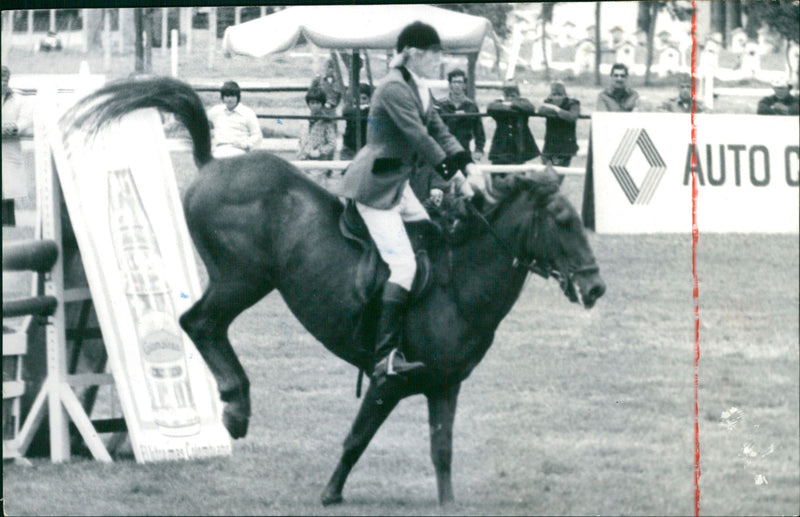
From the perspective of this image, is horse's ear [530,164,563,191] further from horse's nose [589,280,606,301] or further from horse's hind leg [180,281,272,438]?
horse's hind leg [180,281,272,438]

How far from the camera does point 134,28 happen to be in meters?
5.05

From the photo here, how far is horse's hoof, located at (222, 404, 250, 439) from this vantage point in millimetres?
4996

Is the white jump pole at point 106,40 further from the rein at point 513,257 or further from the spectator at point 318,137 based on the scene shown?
the rein at point 513,257

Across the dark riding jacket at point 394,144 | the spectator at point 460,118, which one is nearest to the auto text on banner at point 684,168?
the spectator at point 460,118

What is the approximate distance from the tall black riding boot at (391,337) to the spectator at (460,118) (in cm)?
77

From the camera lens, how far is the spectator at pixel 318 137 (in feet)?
16.8

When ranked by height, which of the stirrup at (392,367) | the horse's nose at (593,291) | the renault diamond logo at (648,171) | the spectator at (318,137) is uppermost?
the spectator at (318,137)

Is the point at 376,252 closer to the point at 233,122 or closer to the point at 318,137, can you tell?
the point at 318,137

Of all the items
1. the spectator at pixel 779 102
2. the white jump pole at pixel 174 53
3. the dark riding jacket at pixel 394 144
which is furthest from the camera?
the spectator at pixel 779 102

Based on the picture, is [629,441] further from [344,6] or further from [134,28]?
[134,28]

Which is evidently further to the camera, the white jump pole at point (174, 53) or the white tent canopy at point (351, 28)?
the white jump pole at point (174, 53)

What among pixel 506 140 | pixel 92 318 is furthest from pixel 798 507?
pixel 92 318

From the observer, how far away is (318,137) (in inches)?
202

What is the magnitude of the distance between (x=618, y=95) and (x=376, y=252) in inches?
58.6
